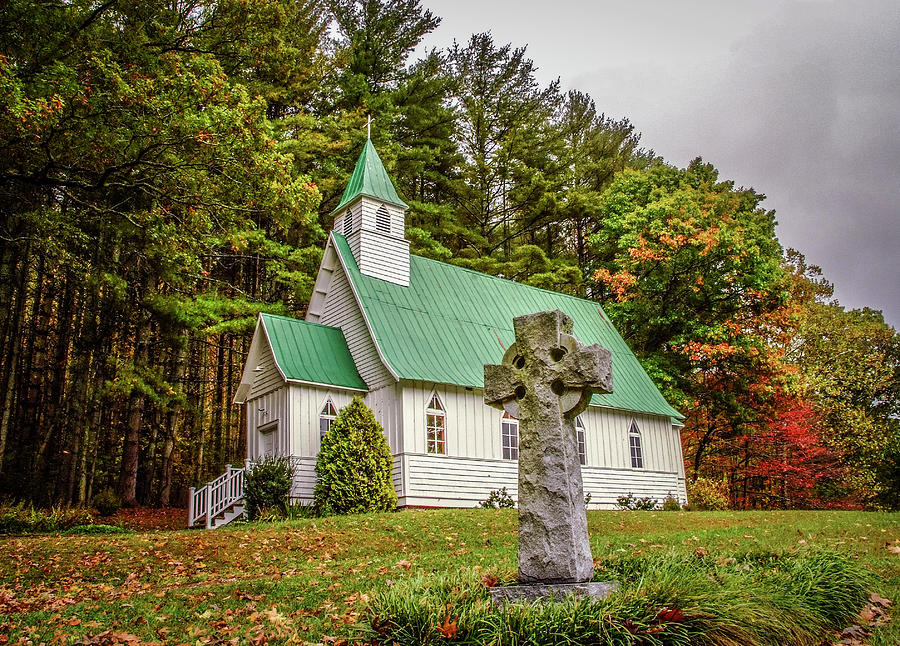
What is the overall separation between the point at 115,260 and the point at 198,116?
32.5 ft

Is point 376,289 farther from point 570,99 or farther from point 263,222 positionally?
point 570,99

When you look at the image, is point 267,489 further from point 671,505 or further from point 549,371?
point 671,505

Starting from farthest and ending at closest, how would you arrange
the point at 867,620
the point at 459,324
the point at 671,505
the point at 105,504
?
the point at 671,505
the point at 459,324
the point at 105,504
the point at 867,620

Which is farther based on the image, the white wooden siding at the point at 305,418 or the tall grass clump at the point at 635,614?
the white wooden siding at the point at 305,418

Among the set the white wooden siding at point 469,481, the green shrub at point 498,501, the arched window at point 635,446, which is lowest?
the green shrub at point 498,501

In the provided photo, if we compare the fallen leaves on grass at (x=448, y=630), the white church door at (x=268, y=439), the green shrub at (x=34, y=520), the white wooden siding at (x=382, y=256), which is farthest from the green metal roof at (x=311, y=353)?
the fallen leaves on grass at (x=448, y=630)

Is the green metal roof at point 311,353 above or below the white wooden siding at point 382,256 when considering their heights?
below

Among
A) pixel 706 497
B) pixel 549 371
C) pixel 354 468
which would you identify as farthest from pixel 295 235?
pixel 549 371

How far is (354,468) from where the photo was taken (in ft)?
49.2

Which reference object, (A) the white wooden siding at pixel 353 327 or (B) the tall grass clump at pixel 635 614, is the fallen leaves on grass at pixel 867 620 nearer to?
(B) the tall grass clump at pixel 635 614

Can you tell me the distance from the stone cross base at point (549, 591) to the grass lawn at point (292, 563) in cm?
75

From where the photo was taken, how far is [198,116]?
12031mm

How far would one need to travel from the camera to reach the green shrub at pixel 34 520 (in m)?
13.7

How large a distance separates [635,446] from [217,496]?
11.9 m
